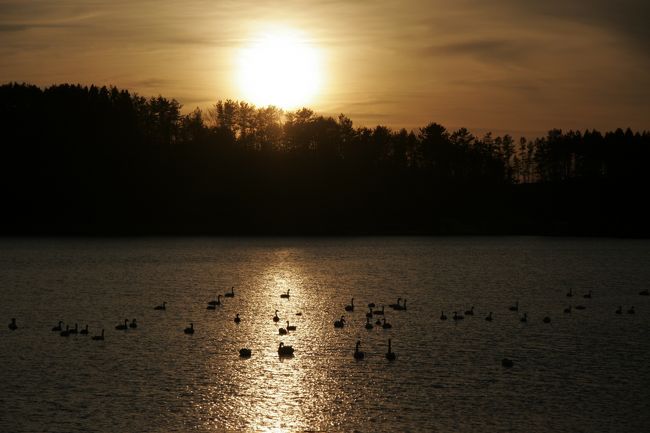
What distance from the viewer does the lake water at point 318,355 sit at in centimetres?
3469

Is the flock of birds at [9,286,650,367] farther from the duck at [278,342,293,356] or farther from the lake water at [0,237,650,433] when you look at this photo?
the lake water at [0,237,650,433]

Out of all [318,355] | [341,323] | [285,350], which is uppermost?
[341,323]

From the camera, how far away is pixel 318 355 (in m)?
47.1

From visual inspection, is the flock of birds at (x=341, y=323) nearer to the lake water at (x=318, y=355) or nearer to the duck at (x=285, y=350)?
the duck at (x=285, y=350)

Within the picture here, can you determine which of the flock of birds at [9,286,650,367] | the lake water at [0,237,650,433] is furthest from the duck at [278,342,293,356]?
the lake water at [0,237,650,433]

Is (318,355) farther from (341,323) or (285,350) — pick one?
(341,323)

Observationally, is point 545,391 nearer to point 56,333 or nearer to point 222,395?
point 222,395

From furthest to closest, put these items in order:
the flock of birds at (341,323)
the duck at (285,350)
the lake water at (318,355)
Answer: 1. the duck at (285,350)
2. the flock of birds at (341,323)
3. the lake water at (318,355)

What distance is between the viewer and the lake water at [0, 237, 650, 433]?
3469 centimetres

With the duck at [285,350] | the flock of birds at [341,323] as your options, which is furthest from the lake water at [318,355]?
the duck at [285,350]

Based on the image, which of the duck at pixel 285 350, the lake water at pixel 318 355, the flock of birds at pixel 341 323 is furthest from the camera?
the duck at pixel 285 350

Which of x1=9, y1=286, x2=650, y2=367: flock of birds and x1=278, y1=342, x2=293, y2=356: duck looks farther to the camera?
x1=278, y1=342, x2=293, y2=356: duck

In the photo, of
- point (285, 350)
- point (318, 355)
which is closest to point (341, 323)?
point (318, 355)

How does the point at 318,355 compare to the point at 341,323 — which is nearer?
the point at 318,355
